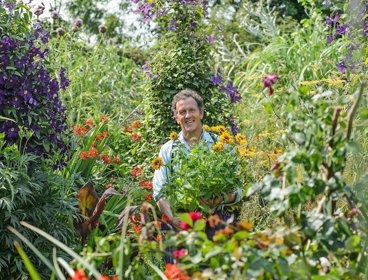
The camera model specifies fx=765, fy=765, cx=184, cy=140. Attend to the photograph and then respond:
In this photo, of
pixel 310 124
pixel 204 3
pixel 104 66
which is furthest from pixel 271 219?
pixel 104 66

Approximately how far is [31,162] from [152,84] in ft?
5.36

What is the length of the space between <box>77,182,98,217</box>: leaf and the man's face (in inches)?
27.0

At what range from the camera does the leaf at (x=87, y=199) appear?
14.9ft

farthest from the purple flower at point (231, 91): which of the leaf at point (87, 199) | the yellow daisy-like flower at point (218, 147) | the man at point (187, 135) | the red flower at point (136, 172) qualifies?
the leaf at point (87, 199)

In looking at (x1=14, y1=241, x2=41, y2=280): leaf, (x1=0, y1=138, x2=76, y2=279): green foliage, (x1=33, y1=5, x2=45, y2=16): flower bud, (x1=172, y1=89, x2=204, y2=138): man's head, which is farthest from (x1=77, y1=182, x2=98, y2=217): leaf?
(x1=14, y1=241, x2=41, y2=280): leaf

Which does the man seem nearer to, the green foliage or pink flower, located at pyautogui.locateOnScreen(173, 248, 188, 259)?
the green foliage

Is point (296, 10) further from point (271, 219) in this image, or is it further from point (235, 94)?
point (271, 219)

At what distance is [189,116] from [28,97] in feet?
3.23

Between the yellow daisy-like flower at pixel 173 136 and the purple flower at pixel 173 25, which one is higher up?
the purple flower at pixel 173 25

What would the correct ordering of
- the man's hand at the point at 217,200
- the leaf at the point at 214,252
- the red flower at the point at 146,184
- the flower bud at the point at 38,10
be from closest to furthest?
the leaf at the point at 214,252
the man's hand at the point at 217,200
the flower bud at the point at 38,10
the red flower at the point at 146,184

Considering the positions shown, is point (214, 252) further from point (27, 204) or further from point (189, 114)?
point (189, 114)

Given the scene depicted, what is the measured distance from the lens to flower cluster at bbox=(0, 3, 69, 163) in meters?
4.59

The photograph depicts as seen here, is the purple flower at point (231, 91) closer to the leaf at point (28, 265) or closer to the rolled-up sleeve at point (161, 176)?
the rolled-up sleeve at point (161, 176)

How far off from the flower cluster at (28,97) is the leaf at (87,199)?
349 millimetres
